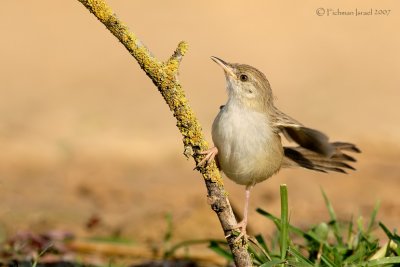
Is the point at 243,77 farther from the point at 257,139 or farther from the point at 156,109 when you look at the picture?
the point at 156,109

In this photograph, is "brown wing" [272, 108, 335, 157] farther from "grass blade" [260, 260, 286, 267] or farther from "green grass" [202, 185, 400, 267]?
"grass blade" [260, 260, 286, 267]

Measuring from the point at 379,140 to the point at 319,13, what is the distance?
3.68 metres

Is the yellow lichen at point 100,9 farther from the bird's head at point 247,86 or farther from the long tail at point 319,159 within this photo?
the long tail at point 319,159

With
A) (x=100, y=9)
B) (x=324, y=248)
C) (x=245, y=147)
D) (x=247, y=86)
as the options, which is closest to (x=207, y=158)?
(x=100, y=9)

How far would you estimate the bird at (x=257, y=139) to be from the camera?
17.1 feet

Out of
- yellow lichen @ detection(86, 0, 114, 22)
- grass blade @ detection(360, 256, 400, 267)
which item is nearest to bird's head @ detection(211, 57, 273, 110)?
grass blade @ detection(360, 256, 400, 267)

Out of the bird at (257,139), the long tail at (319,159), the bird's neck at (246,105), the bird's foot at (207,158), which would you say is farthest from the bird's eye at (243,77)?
the bird's foot at (207,158)

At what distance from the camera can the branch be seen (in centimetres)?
416

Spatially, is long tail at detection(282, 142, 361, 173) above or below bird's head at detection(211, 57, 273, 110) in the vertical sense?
below

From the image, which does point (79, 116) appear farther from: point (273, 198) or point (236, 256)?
point (236, 256)

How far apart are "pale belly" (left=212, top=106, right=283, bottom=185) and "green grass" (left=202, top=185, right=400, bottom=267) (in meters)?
0.23

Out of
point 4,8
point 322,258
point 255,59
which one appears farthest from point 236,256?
point 4,8

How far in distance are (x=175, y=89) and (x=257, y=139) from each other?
48.1 inches

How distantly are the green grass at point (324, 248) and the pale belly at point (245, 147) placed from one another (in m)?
0.23
